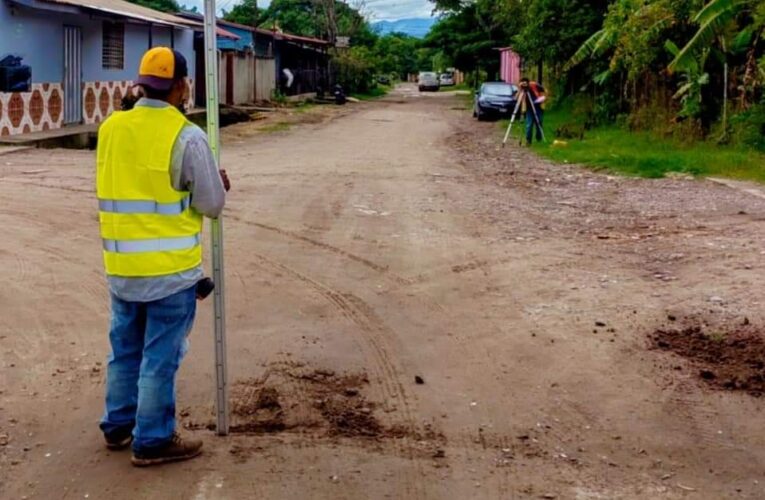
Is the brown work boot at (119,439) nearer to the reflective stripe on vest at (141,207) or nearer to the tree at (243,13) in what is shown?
the reflective stripe on vest at (141,207)

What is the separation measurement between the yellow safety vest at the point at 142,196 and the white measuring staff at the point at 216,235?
0.30 metres

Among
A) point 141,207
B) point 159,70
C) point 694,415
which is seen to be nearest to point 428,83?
point 694,415

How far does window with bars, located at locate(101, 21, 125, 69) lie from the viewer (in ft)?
87.0

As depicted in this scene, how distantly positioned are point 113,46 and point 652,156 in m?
14.6

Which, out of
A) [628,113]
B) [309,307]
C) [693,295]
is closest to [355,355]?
[309,307]

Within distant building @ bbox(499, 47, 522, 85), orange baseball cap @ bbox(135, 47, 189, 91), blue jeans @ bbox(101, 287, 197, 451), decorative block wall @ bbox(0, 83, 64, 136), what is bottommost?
blue jeans @ bbox(101, 287, 197, 451)

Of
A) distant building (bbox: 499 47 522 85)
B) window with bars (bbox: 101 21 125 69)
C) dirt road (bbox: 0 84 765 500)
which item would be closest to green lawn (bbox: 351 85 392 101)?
distant building (bbox: 499 47 522 85)

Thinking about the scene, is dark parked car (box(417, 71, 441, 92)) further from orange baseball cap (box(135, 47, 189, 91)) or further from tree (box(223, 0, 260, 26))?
orange baseball cap (box(135, 47, 189, 91))

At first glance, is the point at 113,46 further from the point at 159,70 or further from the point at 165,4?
the point at 165,4

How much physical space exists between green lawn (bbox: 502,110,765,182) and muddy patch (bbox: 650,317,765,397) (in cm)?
981

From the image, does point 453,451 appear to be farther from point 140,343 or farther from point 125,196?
point 125,196

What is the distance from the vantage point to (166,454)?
4.68 metres

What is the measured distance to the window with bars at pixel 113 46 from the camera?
1045 inches

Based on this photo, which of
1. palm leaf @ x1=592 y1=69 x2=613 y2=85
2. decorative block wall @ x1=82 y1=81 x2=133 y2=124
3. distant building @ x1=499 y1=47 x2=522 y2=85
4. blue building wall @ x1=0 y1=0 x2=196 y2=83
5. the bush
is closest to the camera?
the bush
